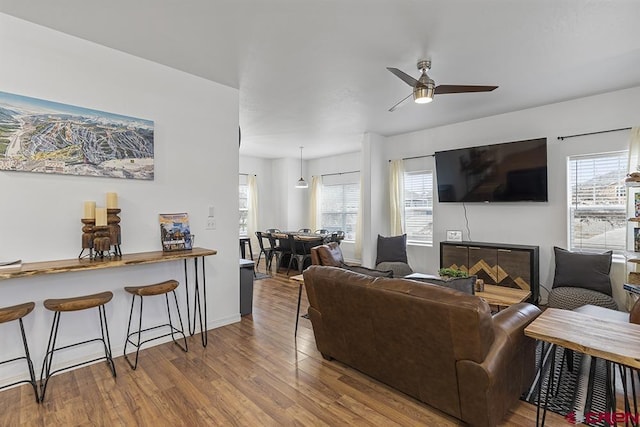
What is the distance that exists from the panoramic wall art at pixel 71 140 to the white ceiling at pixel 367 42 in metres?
0.65

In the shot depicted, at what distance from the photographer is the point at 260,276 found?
610 centimetres

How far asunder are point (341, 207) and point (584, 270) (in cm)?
521

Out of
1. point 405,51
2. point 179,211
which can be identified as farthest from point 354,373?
point 405,51

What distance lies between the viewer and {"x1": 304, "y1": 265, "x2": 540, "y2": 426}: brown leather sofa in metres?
1.73

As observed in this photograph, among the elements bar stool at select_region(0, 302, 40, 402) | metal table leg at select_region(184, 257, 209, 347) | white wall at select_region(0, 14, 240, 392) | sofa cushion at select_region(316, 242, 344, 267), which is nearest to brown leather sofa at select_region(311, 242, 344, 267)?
sofa cushion at select_region(316, 242, 344, 267)

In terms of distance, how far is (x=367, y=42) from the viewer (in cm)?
276

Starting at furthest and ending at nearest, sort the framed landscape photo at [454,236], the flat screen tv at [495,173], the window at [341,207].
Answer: the window at [341,207] → the framed landscape photo at [454,236] → the flat screen tv at [495,173]

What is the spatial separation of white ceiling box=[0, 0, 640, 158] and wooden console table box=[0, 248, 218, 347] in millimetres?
1840

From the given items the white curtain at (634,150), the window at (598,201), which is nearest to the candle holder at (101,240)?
the window at (598,201)

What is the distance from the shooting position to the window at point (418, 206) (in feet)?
19.0

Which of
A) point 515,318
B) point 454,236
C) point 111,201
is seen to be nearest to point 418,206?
point 454,236

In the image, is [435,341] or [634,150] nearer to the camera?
[435,341]

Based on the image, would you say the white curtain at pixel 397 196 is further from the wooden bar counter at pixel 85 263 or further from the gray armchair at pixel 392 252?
the wooden bar counter at pixel 85 263

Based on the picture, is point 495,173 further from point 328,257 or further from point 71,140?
point 71,140
